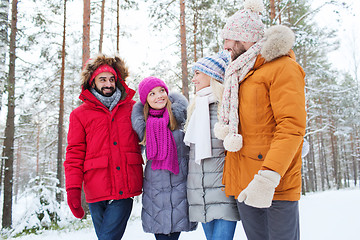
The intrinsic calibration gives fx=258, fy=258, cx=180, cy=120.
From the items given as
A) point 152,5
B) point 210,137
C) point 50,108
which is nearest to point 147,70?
point 152,5

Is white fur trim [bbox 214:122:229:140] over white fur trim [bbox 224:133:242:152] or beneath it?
over

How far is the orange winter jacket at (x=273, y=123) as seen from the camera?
162 cm

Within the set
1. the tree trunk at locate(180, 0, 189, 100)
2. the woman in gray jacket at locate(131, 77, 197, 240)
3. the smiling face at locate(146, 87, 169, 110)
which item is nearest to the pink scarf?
the woman in gray jacket at locate(131, 77, 197, 240)

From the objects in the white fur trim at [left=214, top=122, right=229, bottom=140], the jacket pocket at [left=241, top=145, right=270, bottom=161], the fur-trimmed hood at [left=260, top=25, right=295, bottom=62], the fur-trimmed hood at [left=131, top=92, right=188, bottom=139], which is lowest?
the jacket pocket at [left=241, top=145, right=270, bottom=161]

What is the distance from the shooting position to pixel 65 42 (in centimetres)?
1277

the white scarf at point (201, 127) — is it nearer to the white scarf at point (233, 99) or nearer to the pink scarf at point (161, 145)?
the pink scarf at point (161, 145)

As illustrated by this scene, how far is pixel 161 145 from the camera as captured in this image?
2.82 meters

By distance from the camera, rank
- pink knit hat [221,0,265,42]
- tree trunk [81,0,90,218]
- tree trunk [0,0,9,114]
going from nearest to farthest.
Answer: pink knit hat [221,0,265,42]
tree trunk [0,0,9,114]
tree trunk [81,0,90,218]

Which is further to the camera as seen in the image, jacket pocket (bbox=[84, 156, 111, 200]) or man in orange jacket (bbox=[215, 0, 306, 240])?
jacket pocket (bbox=[84, 156, 111, 200])

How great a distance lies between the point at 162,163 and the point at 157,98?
77cm

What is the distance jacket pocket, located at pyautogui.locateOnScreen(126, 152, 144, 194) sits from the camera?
2.89 metres

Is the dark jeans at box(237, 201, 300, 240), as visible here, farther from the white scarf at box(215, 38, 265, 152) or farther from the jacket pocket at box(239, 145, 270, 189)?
the white scarf at box(215, 38, 265, 152)

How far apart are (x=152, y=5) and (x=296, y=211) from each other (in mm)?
10435

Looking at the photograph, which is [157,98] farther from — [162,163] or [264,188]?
[264,188]
